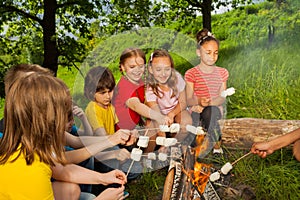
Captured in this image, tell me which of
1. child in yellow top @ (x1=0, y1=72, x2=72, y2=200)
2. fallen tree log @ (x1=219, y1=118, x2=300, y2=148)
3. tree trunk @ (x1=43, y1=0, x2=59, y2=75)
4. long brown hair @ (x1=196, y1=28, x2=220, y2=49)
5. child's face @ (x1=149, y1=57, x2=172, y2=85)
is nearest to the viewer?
child in yellow top @ (x1=0, y1=72, x2=72, y2=200)

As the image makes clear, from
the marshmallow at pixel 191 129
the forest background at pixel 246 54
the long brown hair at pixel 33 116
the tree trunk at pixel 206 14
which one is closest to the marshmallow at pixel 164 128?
the marshmallow at pixel 191 129

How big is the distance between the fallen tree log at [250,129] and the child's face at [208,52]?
353 millimetres

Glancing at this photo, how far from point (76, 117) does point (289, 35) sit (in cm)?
137

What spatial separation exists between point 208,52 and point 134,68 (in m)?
0.35

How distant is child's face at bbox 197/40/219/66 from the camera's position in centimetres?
199

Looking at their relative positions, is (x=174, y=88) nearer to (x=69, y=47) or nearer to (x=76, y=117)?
(x=76, y=117)

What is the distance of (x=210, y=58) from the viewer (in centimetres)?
201

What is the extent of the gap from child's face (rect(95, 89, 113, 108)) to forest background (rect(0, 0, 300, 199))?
0.07m

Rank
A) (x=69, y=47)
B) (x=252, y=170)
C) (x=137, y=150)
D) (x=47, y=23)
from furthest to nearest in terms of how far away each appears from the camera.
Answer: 1. (x=69, y=47)
2. (x=47, y=23)
3. (x=252, y=170)
4. (x=137, y=150)

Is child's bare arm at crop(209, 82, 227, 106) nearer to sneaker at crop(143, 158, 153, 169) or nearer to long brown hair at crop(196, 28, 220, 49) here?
long brown hair at crop(196, 28, 220, 49)

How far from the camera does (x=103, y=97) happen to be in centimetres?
194

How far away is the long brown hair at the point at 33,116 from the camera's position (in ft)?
4.61

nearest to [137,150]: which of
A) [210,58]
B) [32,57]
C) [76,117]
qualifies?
[76,117]

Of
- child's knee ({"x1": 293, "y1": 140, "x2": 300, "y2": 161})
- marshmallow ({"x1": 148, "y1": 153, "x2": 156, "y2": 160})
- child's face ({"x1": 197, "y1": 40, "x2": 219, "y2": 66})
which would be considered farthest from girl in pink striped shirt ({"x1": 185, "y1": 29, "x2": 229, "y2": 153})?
child's knee ({"x1": 293, "y1": 140, "x2": 300, "y2": 161})
